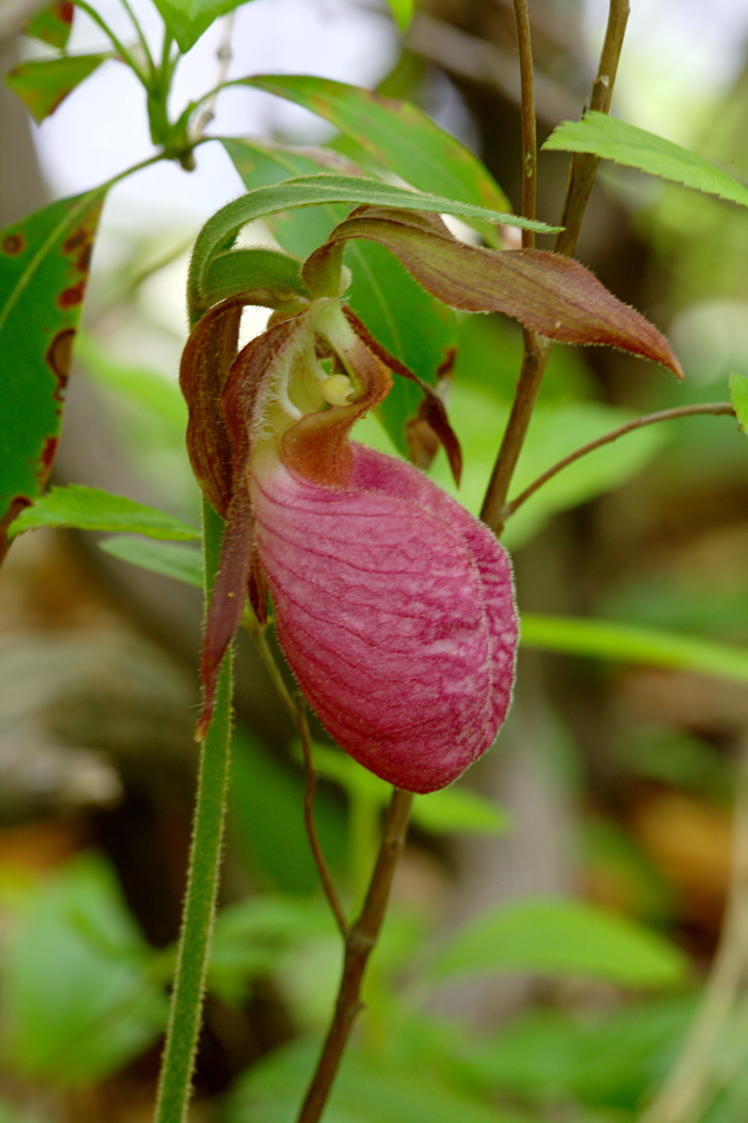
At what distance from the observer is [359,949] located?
0.48m

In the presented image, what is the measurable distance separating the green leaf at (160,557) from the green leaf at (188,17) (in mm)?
213

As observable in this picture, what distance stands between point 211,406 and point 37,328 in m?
0.14

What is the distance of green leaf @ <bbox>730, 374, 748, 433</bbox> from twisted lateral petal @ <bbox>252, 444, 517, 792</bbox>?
0.30 ft

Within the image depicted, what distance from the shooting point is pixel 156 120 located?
1.68 ft

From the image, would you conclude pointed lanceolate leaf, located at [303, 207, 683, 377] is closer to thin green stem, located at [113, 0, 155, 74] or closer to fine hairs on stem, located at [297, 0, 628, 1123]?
fine hairs on stem, located at [297, 0, 628, 1123]

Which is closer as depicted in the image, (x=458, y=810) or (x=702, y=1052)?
(x=458, y=810)

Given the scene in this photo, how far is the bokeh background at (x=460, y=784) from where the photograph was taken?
0.95 meters

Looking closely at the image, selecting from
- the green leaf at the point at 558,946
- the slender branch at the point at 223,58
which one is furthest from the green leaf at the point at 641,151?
the green leaf at the point at 558,946

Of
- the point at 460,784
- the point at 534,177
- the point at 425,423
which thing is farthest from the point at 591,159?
the point at 460,784

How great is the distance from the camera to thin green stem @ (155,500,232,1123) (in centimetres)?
40

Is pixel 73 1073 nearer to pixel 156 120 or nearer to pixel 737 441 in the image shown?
pixel 156 120

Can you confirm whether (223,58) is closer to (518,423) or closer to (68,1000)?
(518,423)

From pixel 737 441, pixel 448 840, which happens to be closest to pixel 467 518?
pixel 448 840

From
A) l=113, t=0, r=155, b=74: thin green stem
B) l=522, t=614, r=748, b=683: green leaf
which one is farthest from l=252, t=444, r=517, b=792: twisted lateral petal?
l=522, t=614, r=748, b=683: green leaf
